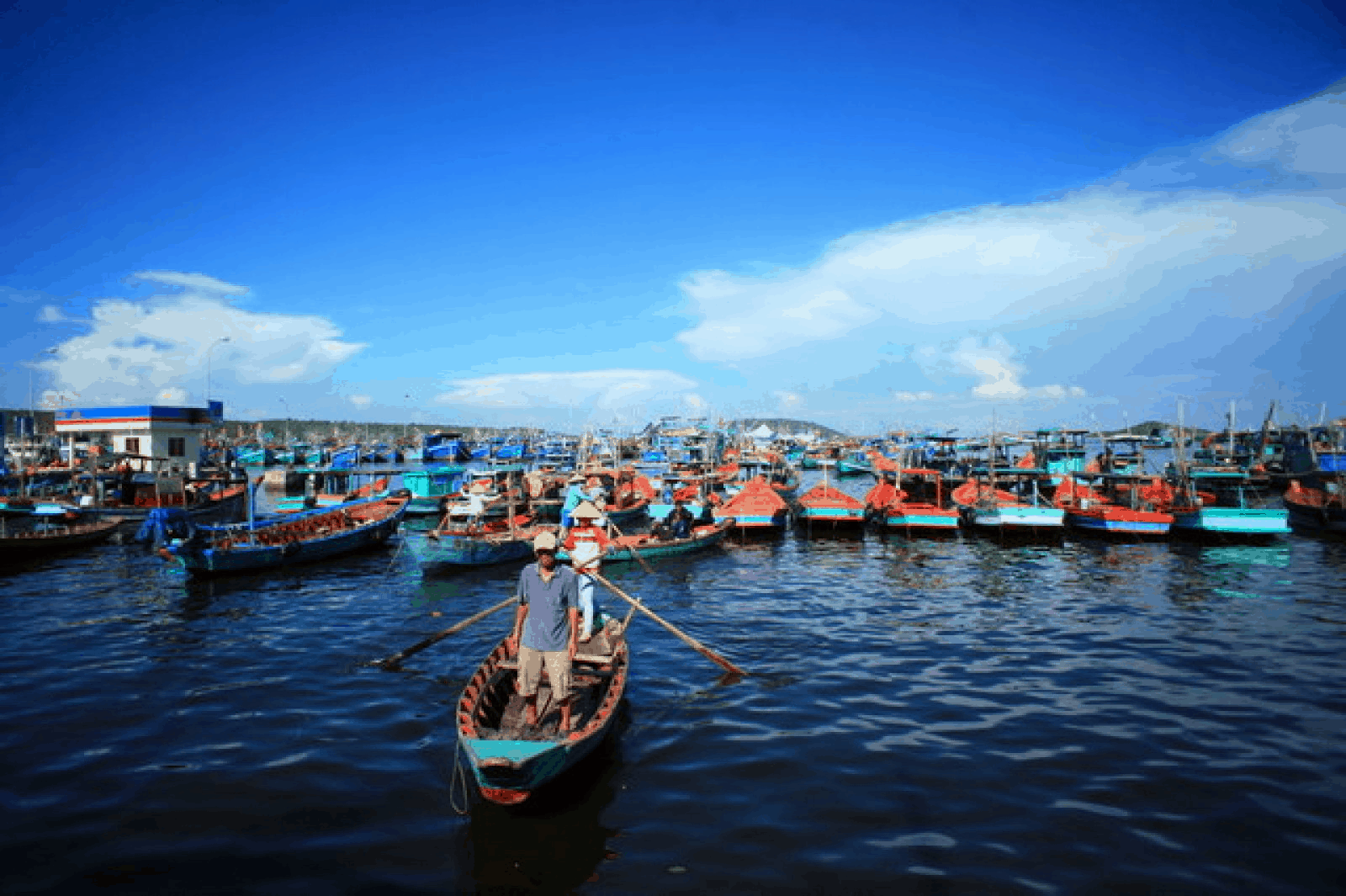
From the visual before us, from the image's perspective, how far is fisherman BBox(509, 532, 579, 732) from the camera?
908 cm

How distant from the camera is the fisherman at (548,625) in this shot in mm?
9078

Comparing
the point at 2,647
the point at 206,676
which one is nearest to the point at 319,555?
the point at 2,647

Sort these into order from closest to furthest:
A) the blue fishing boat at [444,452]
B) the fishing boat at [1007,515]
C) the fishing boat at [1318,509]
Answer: the fishing boat at [1007,515] < the fishing boat at [1318,509] < the blue fishing boat at [444,452]

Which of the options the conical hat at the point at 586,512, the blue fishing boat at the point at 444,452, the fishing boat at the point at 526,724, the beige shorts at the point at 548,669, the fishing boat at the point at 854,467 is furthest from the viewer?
the blue fishing boat at the point at 444,452

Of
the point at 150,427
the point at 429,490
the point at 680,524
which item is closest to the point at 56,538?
the point at 150,427

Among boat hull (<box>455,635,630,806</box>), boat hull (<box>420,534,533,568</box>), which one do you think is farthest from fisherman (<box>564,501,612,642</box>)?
boat hull (<box>420,534,533,568</box>)

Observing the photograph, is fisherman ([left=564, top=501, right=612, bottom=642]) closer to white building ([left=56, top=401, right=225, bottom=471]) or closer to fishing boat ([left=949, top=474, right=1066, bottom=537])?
fishing boat ([left=949, top=474, right=1066, bottom=537])

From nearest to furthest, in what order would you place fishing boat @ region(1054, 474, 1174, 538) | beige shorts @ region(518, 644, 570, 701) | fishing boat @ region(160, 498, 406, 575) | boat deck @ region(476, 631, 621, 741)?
boat deck @ region(476, 631, 621, 741)
beige shorts @ region(518, 644, 570, 701)
fishing boat @ region(160, 498, 406, 575)
fishing boat @ region(1054, 474, 1174, 538)

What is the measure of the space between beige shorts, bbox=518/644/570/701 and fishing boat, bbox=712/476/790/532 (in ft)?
77.1

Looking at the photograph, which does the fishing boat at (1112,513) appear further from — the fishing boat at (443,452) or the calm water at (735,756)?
the fishing boat at (443,452)

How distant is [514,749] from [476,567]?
62.0ft

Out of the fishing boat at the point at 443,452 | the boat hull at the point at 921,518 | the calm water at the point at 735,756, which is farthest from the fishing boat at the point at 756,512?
the fishing boat at the point at 443,452

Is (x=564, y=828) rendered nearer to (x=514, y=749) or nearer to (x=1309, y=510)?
(x=514, y=749)

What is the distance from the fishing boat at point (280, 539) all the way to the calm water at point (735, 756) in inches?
112
